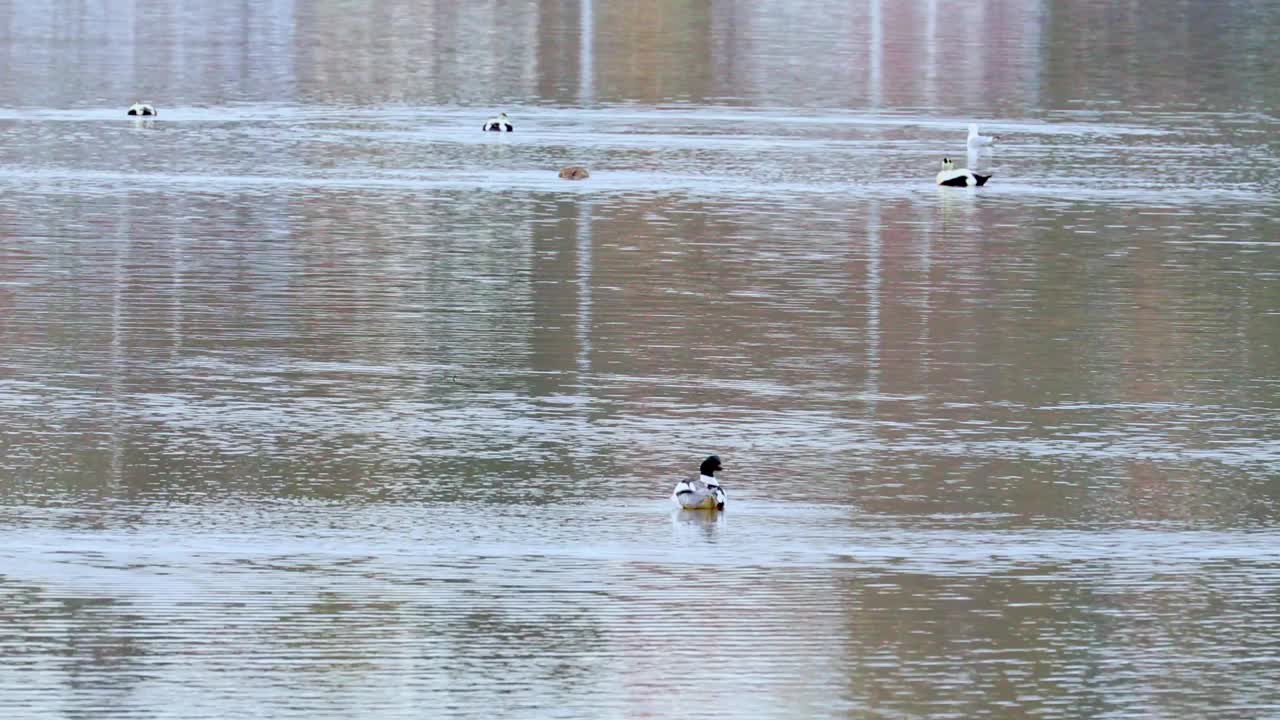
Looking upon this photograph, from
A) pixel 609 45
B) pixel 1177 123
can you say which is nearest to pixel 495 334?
pixel 1177 123

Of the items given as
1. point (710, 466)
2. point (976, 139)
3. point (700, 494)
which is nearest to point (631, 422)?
point (710, 466)

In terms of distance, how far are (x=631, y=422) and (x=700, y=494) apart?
3353 millimetres

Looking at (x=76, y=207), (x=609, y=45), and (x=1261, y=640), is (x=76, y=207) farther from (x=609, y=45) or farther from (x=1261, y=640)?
(x=609, y=45)

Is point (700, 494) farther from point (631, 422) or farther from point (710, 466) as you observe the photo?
point (631, 422)

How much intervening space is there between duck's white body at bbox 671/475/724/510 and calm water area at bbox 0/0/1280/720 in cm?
13

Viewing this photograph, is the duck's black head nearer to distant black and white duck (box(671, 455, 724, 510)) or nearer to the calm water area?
distant black and white duck (box(671, 455, 724, 510))

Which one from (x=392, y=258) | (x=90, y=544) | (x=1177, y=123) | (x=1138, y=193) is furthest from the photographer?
(x=1177, y=123)

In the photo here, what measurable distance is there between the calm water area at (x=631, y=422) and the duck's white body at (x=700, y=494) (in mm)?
128

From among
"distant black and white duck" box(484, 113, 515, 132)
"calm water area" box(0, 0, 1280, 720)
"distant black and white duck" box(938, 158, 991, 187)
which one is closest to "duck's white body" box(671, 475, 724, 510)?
"calm water area" box(0, 0, 1280, 720)

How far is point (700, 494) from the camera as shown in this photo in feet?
60.3

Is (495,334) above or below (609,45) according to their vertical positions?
below

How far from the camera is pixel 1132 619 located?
16.0 metres

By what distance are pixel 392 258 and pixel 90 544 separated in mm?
14214

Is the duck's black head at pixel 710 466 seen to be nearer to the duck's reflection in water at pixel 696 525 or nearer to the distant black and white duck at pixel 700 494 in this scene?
the distant black and white duck at pixel 700 494
